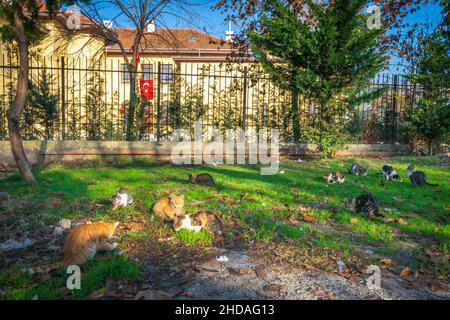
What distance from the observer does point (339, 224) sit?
509 centimetres

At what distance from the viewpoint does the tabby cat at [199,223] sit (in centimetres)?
441

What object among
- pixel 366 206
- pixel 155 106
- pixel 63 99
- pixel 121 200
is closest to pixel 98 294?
pixel 121 200

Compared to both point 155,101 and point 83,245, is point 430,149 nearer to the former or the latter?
point 155,101

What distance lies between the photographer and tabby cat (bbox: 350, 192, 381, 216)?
5.39 m

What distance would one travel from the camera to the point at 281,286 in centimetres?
318

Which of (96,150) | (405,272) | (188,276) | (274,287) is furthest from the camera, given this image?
(96,150)

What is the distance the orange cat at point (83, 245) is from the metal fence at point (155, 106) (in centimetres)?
772

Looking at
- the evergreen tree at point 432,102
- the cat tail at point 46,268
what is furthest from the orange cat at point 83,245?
the evergreen tree at point 432,102

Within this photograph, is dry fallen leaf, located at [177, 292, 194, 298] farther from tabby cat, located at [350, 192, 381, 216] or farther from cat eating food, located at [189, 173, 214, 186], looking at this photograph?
cat eating food, located at [189, 173, 214, 186]

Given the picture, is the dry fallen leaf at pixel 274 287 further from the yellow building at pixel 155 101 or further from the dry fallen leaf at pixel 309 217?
the yellow building at pixel 155 101

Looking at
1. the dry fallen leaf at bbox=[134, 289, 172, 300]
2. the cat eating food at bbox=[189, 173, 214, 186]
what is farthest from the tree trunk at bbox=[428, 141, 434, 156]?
the dry fallen leaf at bbox=[134, 289, 172, 300]

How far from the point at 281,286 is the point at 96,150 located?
8.40 meters

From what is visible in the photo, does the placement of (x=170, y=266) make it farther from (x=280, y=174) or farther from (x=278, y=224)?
(x=280, y=174)
